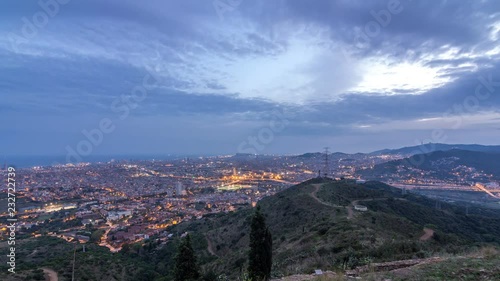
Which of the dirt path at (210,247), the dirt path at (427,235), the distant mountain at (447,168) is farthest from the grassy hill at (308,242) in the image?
the distant mountain at (447,168)

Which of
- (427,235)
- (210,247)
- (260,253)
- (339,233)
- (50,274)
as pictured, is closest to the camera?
(260,253)

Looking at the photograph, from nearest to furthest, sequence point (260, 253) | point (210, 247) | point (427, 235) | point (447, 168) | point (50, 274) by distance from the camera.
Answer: point (260, 253)
point (50, 274)
point (427, 235)
point (210, 247)
point (447, 168)

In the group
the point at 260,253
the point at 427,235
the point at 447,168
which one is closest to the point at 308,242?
the point at 260,253

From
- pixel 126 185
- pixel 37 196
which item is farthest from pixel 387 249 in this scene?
pixel 126 185

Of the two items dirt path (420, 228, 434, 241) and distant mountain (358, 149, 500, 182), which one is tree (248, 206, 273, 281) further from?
distant mountain (358, 149, 500, 182)

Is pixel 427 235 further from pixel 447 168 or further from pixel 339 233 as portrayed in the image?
pixel 447 168
